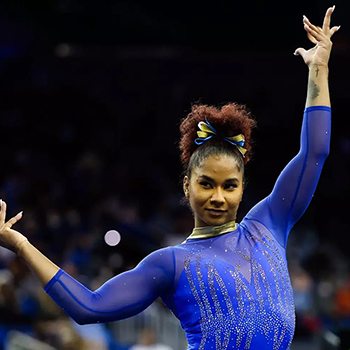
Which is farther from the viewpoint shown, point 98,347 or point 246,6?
point 246,6

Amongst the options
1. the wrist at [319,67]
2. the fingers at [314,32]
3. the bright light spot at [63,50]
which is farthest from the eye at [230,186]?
the bright light spot at [63,50]

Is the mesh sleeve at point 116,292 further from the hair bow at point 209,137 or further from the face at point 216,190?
the hair bow at point 209,137

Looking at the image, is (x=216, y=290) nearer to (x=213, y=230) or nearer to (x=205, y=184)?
(x=213, y=230)

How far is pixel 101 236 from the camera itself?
334 inches

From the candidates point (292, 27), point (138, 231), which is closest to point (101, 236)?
point (138, 231)

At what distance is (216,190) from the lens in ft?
9.02

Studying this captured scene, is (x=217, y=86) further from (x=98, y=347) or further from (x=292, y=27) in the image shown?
(x=98, y=347)

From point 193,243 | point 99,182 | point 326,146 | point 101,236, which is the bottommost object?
point 193,243

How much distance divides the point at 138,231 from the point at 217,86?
294cm

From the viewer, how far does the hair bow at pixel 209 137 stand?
290 centimetres

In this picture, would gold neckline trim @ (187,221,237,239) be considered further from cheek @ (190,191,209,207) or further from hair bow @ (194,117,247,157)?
hair bow @ (194,117,247,157)

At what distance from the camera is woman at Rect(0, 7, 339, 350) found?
2590 millimetres

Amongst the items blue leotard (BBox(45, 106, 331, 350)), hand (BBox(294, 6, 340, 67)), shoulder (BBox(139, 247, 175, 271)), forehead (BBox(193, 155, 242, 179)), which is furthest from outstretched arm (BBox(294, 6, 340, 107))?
shoulder (BBox(139, 247, 175, 271))

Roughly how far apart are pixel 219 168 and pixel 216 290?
1.51 ft
